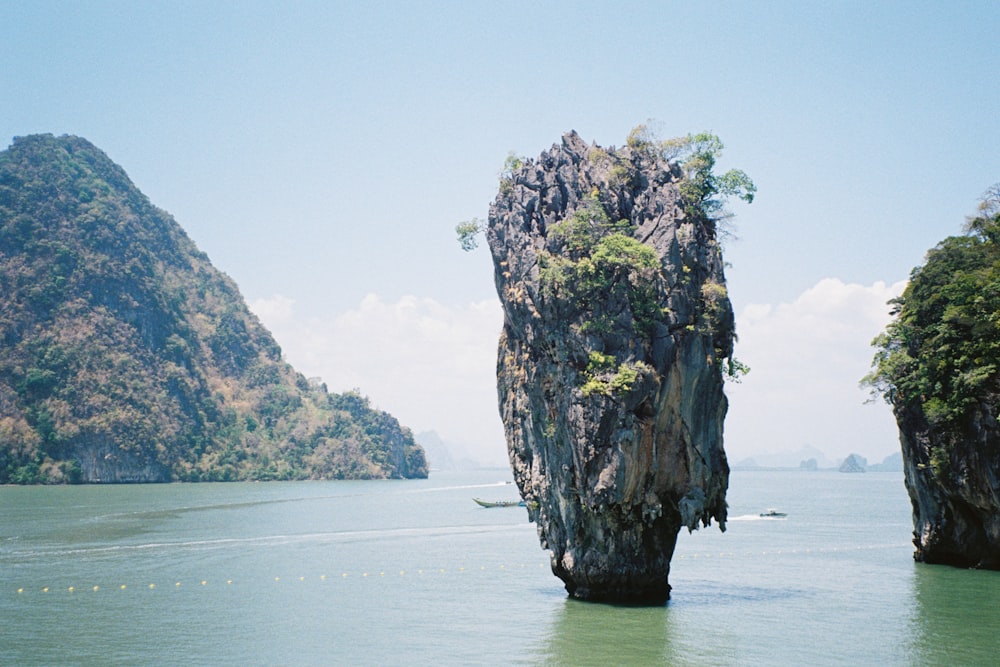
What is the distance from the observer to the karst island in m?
27.9

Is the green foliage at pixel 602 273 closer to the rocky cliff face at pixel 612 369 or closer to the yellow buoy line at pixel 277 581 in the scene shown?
the rocky cliff face at pixel 612 369

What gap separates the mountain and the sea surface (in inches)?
3081

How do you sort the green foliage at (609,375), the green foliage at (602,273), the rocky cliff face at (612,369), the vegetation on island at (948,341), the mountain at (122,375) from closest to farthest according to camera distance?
the green foliage at (609,375) < the rocky cliff face at (612,369) < the green foliage at (602,273) < the vegetation on island at (948,341) < the mountain at (122,375)

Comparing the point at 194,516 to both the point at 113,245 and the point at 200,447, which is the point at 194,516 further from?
the point at 113,245

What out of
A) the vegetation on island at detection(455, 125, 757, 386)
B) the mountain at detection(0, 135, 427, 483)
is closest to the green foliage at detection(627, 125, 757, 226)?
the vegetation on island at detection(455, 125, 757, 386)

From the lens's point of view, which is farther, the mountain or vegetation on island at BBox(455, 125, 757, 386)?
the mountain

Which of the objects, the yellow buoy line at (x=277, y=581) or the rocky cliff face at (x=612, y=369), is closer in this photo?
the rocky cliff face at (x=612, y=369)

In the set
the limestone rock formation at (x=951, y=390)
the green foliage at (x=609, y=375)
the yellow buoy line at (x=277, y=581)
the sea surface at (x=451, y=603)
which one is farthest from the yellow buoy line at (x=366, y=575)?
the green foliage at (x=609, y=375)

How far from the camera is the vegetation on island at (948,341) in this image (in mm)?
34562

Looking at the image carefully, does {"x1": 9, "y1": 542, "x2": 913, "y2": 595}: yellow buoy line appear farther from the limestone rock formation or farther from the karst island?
the karst island

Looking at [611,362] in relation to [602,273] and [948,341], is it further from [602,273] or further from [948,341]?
[948,341]

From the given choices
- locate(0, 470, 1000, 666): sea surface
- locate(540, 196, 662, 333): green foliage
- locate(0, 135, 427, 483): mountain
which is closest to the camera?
locate(0, 470, 1000, 666): sea surface

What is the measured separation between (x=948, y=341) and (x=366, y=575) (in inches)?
1024

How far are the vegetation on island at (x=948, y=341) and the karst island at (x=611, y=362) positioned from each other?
10558 mm
